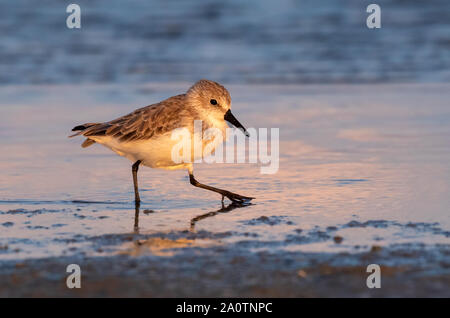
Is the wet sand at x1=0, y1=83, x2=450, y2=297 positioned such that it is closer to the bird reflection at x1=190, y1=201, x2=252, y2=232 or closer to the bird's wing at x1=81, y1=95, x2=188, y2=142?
the bird reflection at x1=190, y1=201, x2=252, y2=232

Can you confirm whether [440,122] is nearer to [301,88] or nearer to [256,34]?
[301,88]

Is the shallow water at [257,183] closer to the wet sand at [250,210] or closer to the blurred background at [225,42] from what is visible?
the wet sand at [250,210]

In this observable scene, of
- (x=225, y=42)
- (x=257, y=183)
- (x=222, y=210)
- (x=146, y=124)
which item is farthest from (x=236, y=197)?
(x=225, y=42)

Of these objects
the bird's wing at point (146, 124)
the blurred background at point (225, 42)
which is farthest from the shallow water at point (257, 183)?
the blurred background at point (225, 42)

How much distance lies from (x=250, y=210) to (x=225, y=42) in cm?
871

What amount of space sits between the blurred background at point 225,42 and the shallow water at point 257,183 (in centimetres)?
123

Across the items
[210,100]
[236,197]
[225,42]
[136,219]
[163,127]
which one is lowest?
[136,219]

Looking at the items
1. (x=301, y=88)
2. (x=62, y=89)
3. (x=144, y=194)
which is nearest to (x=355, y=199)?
(x=144, y=194)

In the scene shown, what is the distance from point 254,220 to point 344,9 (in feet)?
38.0

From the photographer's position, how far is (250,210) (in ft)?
19.9

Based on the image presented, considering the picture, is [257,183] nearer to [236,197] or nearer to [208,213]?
[236,197]

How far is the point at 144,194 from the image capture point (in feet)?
21.9

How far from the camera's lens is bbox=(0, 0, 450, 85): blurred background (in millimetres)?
12086

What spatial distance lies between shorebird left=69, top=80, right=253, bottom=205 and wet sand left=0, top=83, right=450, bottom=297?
0.28 metres
